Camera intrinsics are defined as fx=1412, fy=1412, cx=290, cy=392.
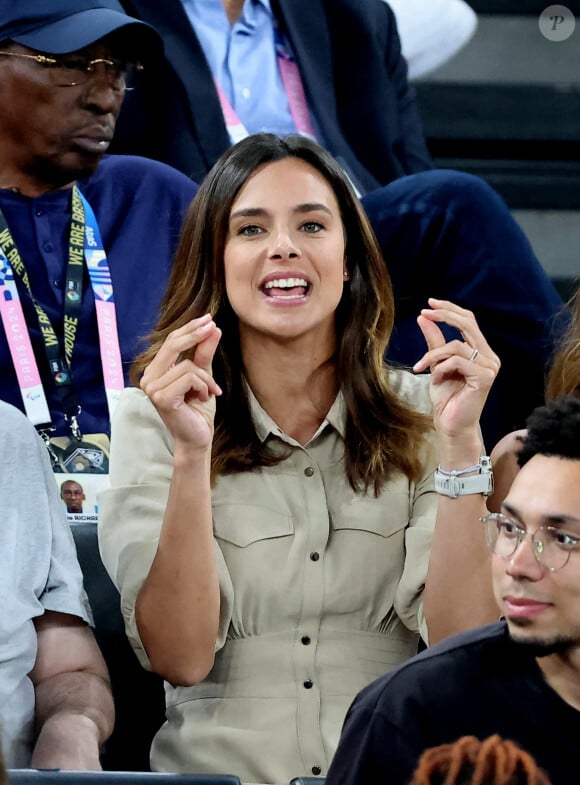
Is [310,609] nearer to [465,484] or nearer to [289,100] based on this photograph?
[465,484]

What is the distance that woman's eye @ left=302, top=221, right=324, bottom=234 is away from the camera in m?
2.04

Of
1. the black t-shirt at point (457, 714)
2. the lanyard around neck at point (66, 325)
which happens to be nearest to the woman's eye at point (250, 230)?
the lanyard around neck at point (66, 325)

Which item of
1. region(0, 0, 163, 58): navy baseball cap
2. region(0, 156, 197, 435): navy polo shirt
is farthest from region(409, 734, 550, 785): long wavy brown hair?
region(0, 0, 163, 58): navy baseball cap

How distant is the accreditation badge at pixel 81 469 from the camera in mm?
2229

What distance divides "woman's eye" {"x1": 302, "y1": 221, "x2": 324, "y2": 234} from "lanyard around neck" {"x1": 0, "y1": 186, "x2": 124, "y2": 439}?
1.63ft

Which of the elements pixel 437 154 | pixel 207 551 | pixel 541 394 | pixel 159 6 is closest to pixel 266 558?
pixel 207 551

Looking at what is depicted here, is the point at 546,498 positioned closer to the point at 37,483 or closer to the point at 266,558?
the point at 266,558

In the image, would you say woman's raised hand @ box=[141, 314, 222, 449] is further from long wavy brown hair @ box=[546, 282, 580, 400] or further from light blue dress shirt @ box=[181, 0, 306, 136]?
light blue dress shirt @ box=[181, 0, 306, 136]

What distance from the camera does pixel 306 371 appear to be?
2.02 metres

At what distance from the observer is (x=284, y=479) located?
1929 mm

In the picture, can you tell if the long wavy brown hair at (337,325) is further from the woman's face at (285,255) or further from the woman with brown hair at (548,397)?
the woman with brown hair at (548,397)

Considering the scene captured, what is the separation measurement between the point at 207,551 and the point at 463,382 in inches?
15.3

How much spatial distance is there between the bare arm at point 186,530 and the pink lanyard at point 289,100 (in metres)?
1.17

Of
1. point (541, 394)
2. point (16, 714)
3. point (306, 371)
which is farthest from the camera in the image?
point (541, 394)
